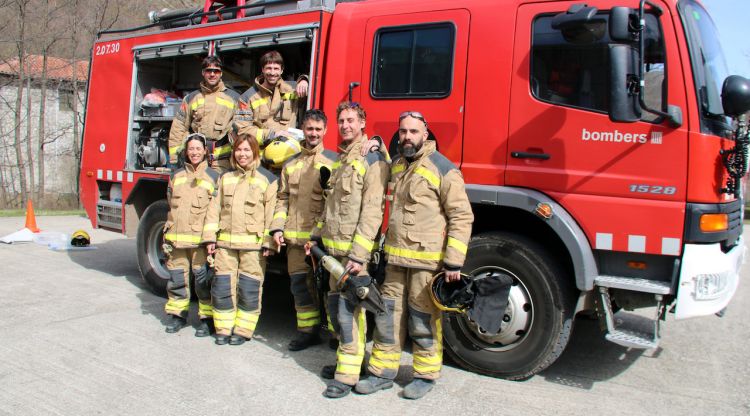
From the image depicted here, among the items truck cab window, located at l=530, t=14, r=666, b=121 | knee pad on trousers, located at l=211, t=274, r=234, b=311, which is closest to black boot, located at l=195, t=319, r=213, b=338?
knee pad on trousers, located at l=211, t=274, r=234, b=311

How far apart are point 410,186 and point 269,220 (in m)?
1.53

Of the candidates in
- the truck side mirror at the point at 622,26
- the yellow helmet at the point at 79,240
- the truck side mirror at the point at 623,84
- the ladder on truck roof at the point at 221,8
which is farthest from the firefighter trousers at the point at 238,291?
the yellow helmet at the point at 79,240

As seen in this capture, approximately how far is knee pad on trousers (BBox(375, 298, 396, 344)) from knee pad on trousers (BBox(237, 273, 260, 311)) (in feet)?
4.50

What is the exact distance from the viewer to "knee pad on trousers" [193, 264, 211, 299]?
5.06m

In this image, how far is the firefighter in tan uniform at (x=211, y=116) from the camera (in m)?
5.64

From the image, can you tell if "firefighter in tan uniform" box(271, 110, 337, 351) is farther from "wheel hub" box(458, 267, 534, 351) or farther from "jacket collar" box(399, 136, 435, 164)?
"wheel hub" box(458, 267, 534, 351)

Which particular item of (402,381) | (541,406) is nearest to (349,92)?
(402,381)

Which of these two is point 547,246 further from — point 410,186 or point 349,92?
point 349,92

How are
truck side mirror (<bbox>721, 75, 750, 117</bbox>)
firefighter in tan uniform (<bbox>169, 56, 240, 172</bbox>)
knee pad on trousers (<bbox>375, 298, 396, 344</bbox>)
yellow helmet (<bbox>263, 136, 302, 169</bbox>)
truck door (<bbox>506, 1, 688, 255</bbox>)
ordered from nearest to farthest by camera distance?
truck side mirror (<bbox>721, 75, 750, 117</bbox>)
truck door (<bbox>506, 1, 688, 255</bbox>)
knee pad on trousers (<bbox>375, 298, 396, 344</bbox>)
yellow helmet (<bbox>263, 136, 302, 169</bbox>)
firefighter in tan uniform (<bbox>169, 56, 240, 172</bbox>)

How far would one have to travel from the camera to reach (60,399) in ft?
11.9

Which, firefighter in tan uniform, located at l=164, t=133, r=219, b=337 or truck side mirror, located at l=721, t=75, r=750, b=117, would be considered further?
firefighter in tan uniform, located at l=164, t=133, r=219, b=337

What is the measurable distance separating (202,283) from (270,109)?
161cm

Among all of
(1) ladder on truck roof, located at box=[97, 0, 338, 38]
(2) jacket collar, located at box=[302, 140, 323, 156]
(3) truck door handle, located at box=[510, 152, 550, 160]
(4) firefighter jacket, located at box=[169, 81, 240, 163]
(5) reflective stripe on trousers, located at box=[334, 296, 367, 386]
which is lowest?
(5) reflective stripe on trousers, located at box=[334, 296, 367, 386]

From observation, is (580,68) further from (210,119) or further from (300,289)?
(210,119)
